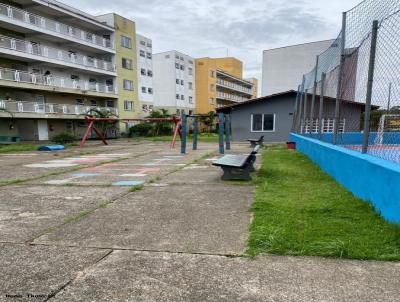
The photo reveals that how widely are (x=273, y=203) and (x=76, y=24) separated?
115 feet

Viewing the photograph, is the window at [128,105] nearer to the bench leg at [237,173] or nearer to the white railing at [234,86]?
the white railing at [234,86]

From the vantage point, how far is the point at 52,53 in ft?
93.7

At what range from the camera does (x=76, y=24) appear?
1321 inches

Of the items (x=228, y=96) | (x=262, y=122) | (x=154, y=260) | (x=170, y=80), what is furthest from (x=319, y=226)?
(x=228, y=96)

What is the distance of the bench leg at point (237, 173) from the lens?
729 cm

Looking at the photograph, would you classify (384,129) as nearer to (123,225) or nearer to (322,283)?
(322,283)

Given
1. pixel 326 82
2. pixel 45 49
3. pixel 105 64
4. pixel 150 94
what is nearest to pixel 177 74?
pixel 150 94

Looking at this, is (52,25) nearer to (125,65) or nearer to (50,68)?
(50,68)

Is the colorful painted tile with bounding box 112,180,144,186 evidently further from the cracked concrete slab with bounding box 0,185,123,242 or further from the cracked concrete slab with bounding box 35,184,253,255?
the cracked concrete slab with bounding box 35,184,253,255

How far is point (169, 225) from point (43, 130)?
28.8 metres

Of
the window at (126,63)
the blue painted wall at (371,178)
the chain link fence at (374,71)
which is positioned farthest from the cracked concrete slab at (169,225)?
the window at (126,63)

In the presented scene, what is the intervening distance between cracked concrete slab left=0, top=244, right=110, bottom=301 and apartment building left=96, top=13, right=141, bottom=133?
116ft

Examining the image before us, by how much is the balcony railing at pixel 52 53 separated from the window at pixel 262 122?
60.7ft

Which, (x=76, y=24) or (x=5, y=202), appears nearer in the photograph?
(x=5, y=202)
